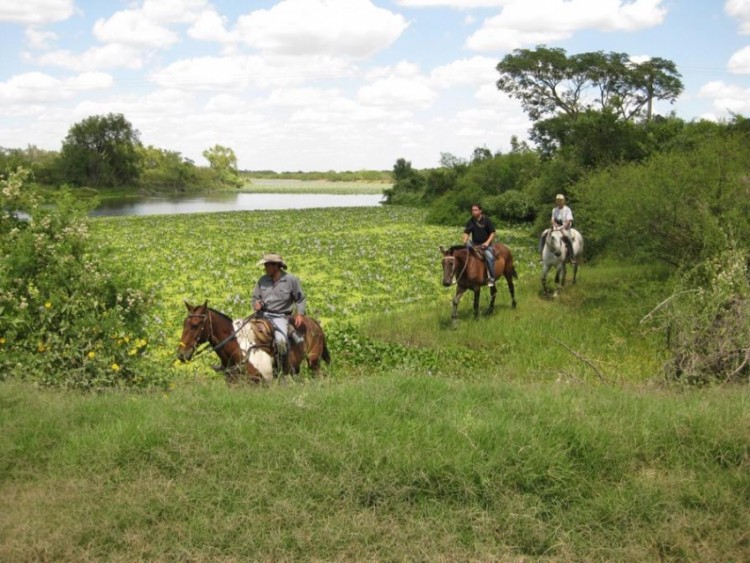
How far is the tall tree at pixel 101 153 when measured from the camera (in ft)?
265

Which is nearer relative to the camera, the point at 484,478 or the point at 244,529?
the point at 244,529

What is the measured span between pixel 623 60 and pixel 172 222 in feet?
92.0

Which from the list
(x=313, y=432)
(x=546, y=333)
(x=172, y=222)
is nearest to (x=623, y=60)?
(x=172, y=222)

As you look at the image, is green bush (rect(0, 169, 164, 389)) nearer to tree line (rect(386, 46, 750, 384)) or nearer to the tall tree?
tree line (rect(386, 46, 750, 384))

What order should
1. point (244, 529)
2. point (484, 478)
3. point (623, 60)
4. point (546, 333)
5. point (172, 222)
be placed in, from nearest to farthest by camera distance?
point (244, 529) → point (484, 478) → point (546, 333) → point (172, 222) → point (623, 60)

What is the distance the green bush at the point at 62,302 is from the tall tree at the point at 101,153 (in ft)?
258

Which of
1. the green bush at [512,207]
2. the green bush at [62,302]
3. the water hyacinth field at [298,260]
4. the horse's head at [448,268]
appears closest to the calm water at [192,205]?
the water hyacinth field at [298,260]

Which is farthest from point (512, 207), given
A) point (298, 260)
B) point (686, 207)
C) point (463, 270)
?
point (463, 270)

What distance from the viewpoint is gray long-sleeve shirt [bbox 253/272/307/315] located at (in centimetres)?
851

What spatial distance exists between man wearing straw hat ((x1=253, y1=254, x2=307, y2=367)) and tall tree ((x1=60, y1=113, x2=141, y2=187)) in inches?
3145

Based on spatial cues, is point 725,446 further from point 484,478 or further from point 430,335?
point 430,335

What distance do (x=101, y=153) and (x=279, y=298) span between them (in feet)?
282

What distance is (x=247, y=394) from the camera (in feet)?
21.3

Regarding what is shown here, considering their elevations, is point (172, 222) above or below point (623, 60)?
below
